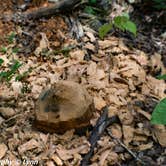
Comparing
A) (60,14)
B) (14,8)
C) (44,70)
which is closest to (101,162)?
(44,70)

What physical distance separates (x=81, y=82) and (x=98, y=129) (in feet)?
1.63

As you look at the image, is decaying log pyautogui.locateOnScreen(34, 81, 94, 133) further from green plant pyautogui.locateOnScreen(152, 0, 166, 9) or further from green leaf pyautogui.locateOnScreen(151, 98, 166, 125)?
green plant pyautogui.locateOnScreen(152, 0, 166, 9)

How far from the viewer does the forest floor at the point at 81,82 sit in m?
2.66

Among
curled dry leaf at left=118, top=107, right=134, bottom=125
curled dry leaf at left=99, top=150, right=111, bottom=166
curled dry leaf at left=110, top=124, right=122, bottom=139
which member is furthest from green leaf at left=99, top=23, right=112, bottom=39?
curled dry leaf at left=99, top=150, right=111, bottom=166

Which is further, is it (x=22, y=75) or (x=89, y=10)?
(x=89, y=10)

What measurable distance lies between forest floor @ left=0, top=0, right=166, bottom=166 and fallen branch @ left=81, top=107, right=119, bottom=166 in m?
0.03

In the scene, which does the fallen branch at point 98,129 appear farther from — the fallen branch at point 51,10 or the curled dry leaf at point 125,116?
the fallen branch at point 51,10

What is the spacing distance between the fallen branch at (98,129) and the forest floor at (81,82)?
0.03 meters

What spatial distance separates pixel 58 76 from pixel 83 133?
2.09 ft

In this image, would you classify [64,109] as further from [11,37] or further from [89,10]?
[89,10]

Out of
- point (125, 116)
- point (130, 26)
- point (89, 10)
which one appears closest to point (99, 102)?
point (125, 116)

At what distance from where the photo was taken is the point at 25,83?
315cm

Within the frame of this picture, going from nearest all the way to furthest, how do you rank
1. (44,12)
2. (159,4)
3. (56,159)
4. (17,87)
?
1. (56,159)
2. (17,87)
3. (44,12)
4. (159,4)

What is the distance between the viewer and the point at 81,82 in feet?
10.3
